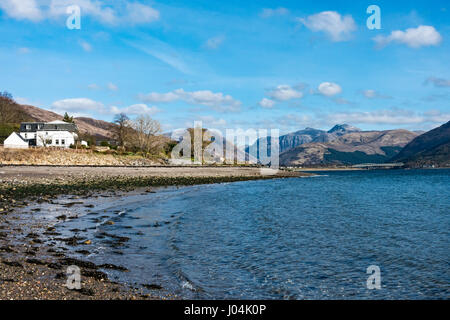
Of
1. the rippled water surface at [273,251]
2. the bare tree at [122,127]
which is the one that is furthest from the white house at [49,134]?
the rippled water surface at [273,251]

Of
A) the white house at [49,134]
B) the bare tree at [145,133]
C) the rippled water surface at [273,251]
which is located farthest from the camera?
the bare tree at [145,133]

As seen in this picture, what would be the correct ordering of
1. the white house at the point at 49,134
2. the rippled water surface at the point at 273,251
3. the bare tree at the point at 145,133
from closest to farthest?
the rippled water surface at the point at 273,251
the white house at the point at 49,134
the bare tree at the point at 145,133

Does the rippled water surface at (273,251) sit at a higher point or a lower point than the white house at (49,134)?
lower

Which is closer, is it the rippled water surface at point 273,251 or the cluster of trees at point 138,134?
the rippled water surface at point 273,251

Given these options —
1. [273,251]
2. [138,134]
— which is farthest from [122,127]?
[273,251]

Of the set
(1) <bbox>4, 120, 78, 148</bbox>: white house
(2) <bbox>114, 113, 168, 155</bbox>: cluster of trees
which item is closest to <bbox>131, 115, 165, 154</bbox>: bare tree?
(2) <bbox>114, 113, 168, 155</bbox>: cluster of trees

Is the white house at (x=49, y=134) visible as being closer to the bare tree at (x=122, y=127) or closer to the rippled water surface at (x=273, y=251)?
the bare tree at (x=122, y=127)

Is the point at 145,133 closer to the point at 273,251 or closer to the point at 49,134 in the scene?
the point at 49,134

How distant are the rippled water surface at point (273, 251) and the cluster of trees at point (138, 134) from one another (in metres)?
96.8

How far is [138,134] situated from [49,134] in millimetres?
29424

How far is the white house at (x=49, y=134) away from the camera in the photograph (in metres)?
116

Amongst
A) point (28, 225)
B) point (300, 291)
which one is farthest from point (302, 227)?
point (28, 225)

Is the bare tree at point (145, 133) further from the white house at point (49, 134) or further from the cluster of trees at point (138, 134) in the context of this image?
the white house at point (49, 134)
